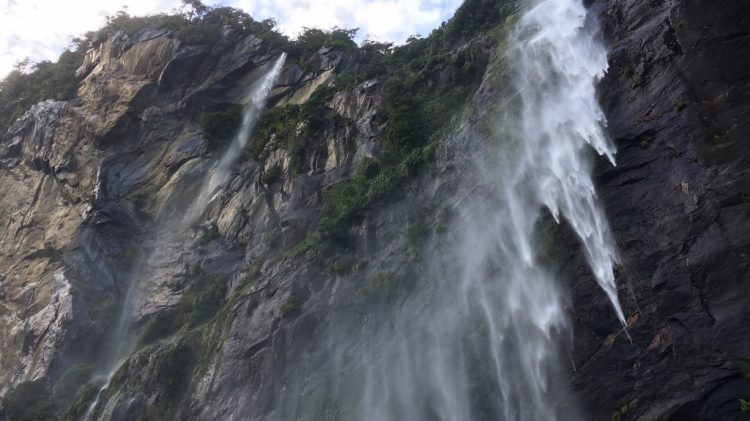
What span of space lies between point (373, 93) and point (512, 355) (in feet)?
61.5

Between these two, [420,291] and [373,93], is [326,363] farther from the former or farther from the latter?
[373,93]

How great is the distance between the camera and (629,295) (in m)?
19.8

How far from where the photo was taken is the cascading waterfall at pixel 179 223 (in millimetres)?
32781

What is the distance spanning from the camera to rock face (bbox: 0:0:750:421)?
60.7 ft

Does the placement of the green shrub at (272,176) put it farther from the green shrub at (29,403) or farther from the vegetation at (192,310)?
the green shrub at (29,403)

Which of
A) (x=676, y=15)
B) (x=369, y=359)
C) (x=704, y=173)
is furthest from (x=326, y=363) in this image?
(x=676, y=15)

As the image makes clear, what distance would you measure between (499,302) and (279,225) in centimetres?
1333

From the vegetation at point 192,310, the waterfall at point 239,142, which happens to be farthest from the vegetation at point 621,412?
the waterfall at point 239,142

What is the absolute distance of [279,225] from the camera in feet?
108

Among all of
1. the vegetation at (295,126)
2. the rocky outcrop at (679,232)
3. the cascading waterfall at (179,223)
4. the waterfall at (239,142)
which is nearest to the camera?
the rocky outcrop at (679,232)

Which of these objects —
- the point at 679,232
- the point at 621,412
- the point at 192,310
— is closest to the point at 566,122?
the point at 679,232

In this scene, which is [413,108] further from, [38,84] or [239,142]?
[38,84]

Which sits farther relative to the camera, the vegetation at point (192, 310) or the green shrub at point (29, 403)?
the vegetation at point (192, 310)

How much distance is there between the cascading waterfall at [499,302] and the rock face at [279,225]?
782 millimetres
